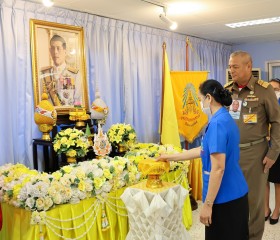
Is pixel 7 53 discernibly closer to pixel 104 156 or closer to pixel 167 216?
pixel 104 156

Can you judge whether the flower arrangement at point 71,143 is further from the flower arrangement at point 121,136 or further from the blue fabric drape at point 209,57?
the blue fabric drape at point 209,57

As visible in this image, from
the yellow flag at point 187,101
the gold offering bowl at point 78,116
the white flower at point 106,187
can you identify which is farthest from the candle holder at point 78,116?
the yellow flag at point 187,101

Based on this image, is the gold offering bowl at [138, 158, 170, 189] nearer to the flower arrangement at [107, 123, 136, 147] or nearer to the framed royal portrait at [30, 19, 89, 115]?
the flower arrangement at [107, 123, 136, 147]

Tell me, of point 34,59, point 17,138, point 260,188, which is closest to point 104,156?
point 17,138

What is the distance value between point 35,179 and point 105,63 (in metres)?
1.87

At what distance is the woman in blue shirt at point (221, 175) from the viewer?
186cm

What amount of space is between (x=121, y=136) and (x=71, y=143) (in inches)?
25.1

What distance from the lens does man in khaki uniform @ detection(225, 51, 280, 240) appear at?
8.52 ft

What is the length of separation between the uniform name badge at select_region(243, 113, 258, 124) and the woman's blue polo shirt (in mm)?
725

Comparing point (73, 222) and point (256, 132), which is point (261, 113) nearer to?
point (256, 132)

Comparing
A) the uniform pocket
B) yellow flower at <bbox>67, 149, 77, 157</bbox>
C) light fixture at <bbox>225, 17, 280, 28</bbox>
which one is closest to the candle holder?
yellow flower at <bbox>67, 149, 77, 157</bbox>

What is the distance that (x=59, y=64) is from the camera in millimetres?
3422

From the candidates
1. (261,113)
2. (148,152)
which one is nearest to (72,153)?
(148,152)

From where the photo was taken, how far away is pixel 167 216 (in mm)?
2414
